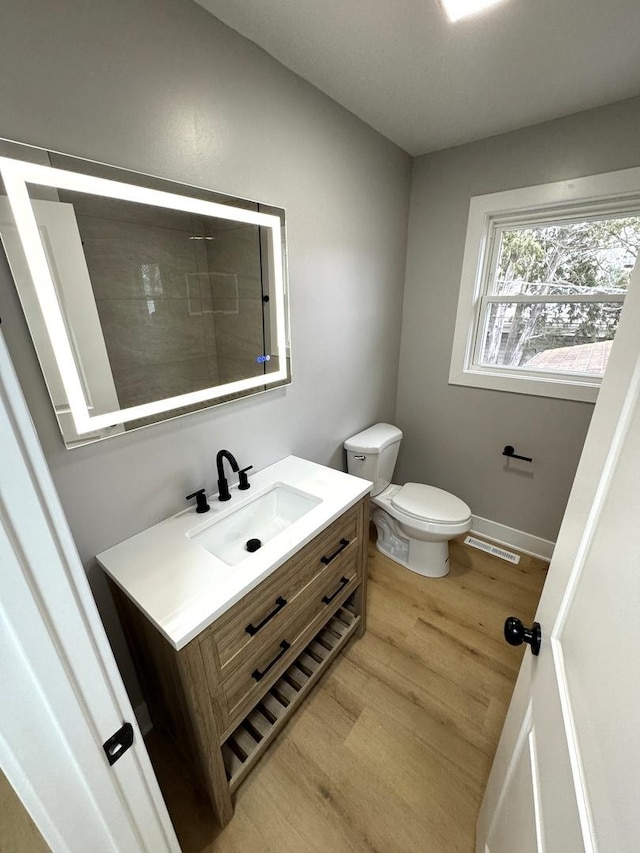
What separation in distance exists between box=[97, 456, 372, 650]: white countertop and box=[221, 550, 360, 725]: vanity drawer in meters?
0.25

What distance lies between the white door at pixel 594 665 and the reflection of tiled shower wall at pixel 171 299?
1134 mm

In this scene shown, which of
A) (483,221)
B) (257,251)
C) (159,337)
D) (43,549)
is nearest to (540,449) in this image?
(483,221)

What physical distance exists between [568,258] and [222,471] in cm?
208

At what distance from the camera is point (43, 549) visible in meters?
0.43

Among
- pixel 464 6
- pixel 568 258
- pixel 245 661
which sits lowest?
pixel 245 661

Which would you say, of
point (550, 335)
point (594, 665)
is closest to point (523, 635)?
point (594, 665)

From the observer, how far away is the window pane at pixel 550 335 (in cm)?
179

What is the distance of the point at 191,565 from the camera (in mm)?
1026

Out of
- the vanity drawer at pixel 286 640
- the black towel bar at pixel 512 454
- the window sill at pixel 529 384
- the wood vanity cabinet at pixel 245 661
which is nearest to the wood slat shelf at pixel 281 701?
the wood vanity cabinet at pixel 245 661

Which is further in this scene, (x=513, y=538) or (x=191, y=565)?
(x=513, y=538)

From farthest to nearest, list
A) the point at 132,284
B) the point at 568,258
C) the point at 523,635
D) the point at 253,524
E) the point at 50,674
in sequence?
the point at 568,258 → the point at 253,524 → the point at 132,284 → the point at 523,635 → the point at 50,674

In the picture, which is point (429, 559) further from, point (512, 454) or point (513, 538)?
point (512, 454)

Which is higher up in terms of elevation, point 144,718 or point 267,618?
point 267,618

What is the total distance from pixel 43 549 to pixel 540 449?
2.28 meters
